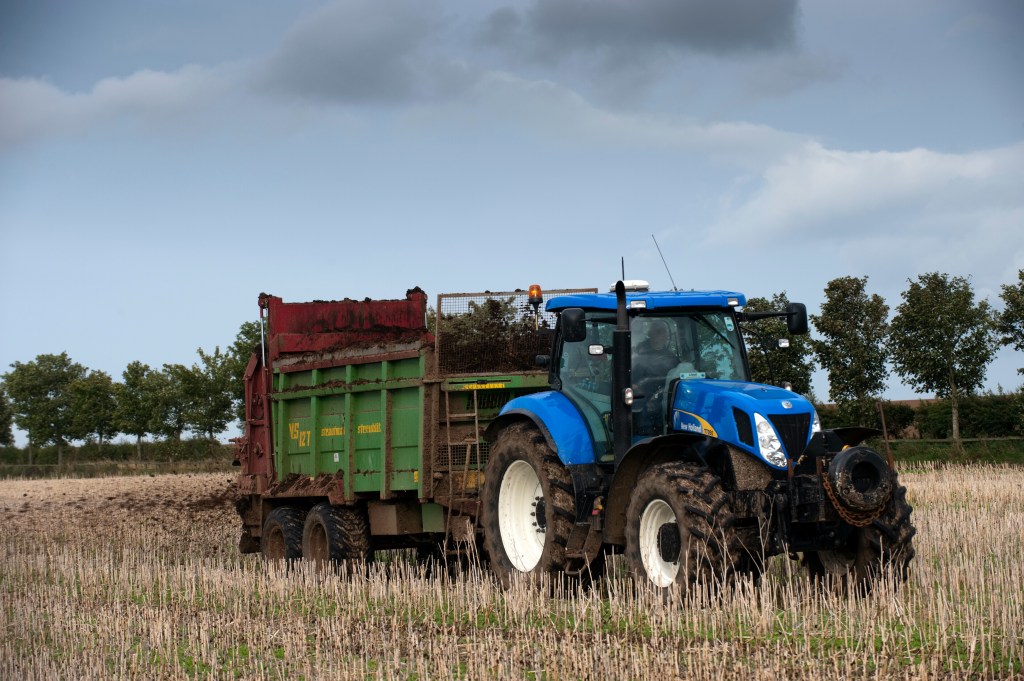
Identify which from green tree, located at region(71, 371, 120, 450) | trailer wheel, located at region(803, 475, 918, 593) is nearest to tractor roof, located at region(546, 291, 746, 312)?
trailer wheel, located at region(803, 475, 918, 593)

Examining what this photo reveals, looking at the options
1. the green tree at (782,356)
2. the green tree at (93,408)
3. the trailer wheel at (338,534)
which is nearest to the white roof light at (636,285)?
the trailer wheel at (338,534)

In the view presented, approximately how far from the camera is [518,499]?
33.0ft

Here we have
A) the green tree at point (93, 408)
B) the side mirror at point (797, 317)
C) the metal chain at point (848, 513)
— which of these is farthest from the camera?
the green tree at point (93, 408)

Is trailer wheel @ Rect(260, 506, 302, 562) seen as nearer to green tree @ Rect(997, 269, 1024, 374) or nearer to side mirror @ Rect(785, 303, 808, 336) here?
side mirror @ Rect(785, 303, 808, 336)

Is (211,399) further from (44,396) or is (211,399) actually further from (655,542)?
(655,542)

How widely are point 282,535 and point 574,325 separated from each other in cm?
605

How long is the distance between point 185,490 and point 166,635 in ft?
67.8

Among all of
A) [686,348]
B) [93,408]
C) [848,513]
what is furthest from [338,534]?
[93,408]

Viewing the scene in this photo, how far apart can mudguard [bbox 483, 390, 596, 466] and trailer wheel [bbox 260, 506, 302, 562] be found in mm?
4168

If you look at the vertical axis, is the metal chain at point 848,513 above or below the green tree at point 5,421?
below

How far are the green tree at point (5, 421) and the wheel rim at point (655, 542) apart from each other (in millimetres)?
75682

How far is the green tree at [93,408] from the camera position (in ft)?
224

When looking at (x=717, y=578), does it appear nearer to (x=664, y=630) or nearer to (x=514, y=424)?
(x=664, y=630)

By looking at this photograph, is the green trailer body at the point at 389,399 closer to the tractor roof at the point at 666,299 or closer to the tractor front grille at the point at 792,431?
the tractor roof at the point at 666,299
